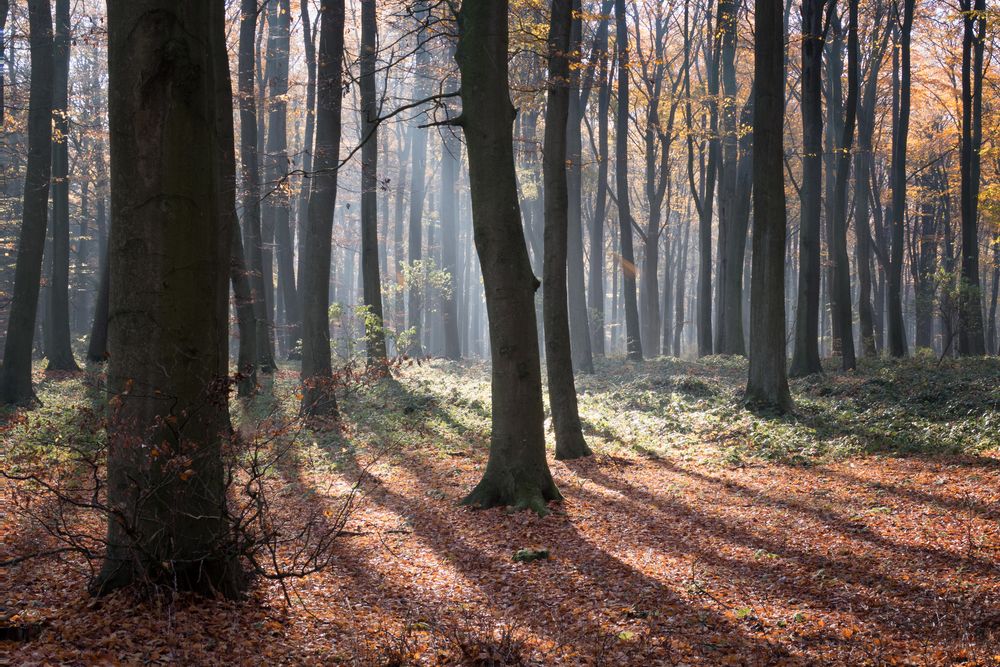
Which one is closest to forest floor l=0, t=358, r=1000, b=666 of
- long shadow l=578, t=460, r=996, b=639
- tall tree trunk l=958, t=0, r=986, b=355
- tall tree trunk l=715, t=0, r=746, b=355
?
long shadow l=578, t=460, r=996, b=639

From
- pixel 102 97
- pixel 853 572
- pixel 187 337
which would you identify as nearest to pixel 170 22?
pixel 187 337

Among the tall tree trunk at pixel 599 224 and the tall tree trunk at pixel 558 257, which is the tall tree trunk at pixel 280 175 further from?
the tall tree trunk at pixel 558 257

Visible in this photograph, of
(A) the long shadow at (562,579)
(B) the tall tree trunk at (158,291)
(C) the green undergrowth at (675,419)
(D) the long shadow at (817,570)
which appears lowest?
(A) the long shadow at (562,579)

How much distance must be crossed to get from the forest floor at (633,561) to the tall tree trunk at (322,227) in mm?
1458

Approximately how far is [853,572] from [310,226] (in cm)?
1094

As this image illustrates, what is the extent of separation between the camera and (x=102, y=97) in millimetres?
28141

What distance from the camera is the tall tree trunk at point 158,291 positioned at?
14.3 ft

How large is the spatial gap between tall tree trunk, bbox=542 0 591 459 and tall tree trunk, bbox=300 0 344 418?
424 centimetres

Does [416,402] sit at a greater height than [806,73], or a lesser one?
lesser

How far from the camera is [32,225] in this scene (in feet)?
45.7

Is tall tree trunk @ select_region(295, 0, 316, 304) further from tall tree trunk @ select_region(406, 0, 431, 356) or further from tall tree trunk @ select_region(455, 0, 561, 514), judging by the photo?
tall tree trunk @ select_region(455, 0, 561, 514)

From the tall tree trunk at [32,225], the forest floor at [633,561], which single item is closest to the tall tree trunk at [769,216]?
the forest floor at [633,561]

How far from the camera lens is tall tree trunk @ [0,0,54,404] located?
13.6 metres

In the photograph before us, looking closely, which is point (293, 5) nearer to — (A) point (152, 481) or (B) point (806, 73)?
(B) point (806, 73)
